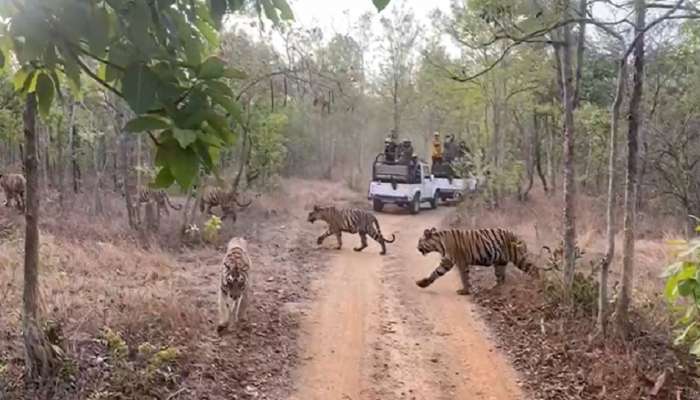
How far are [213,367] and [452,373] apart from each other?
244 centimetres

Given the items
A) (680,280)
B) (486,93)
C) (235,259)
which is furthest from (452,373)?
(486,93)

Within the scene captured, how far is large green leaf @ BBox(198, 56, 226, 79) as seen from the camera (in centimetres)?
154

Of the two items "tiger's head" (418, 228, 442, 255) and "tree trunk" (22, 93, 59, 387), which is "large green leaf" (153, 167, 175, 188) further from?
"tiger's head" (418, 228, 442, 255)

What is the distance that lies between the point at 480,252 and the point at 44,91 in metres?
9.14

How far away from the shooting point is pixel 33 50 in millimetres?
1430

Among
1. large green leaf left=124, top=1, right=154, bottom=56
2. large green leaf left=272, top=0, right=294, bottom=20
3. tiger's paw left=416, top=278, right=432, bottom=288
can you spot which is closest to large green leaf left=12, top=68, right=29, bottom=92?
large green leaf left=124, top=1, right=154, bottom=56

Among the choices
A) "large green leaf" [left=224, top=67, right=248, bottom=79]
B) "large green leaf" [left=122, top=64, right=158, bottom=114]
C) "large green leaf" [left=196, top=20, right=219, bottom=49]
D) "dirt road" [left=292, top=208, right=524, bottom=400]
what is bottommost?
"dirt road" [left=292, top=208, right=524, bottom=400]

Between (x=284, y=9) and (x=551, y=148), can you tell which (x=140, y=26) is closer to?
(x=284, y=9)

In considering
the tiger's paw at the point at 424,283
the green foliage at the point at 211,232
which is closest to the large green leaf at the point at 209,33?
the tiger's paw at the point at 424,283

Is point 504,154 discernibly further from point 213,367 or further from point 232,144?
point 232,144

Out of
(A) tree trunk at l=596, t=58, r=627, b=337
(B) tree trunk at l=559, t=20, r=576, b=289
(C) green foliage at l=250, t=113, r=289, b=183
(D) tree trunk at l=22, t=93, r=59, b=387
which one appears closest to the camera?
(D) tree trunk at l=22, t=93, r=59, b=387

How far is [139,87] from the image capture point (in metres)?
1.46

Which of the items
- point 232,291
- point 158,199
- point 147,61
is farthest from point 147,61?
point 158,199

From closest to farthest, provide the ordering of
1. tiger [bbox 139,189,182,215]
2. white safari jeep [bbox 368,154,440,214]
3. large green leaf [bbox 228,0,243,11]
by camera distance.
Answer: large green leaf [bbox 228,0,243,11], tiger [bbox 139,189,182,215], white safari jeep [bbox 368,154,440,214]
